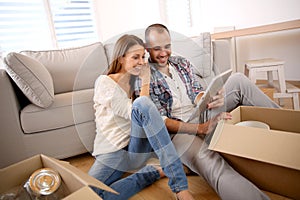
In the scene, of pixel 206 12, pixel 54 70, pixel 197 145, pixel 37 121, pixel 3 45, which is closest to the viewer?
pixel 197 145

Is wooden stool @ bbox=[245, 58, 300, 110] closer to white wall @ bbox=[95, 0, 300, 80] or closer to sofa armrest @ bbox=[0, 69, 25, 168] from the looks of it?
white wall @ bbox=[95, 0, 300, 80]

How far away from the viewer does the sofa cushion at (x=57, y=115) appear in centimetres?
106

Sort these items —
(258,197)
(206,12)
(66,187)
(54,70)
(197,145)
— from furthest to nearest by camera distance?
(206,12), (54,70), (197,145), (258,197), (66,187)

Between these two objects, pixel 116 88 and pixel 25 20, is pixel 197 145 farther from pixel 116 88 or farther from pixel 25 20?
pixel 25 20

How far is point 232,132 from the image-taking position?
665mm

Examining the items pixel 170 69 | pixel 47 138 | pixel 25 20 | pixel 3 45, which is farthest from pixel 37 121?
pixel 25 20

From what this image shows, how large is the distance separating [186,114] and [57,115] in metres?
0.73

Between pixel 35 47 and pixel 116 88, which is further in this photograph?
pixel 35 47

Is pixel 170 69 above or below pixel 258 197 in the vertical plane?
above

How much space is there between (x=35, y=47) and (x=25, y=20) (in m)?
0.31

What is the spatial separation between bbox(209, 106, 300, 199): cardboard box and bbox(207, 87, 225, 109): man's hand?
0.10 metres

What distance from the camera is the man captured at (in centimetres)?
64

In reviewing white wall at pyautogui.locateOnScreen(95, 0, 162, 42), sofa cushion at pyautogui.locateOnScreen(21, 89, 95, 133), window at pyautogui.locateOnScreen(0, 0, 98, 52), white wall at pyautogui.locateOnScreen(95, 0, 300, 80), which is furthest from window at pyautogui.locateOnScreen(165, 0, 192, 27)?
sofa cushion at pyautogui.locateOnScreen(21, 89, 95, 133)

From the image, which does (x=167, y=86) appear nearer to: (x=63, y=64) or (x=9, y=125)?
(x=9, y=125)
